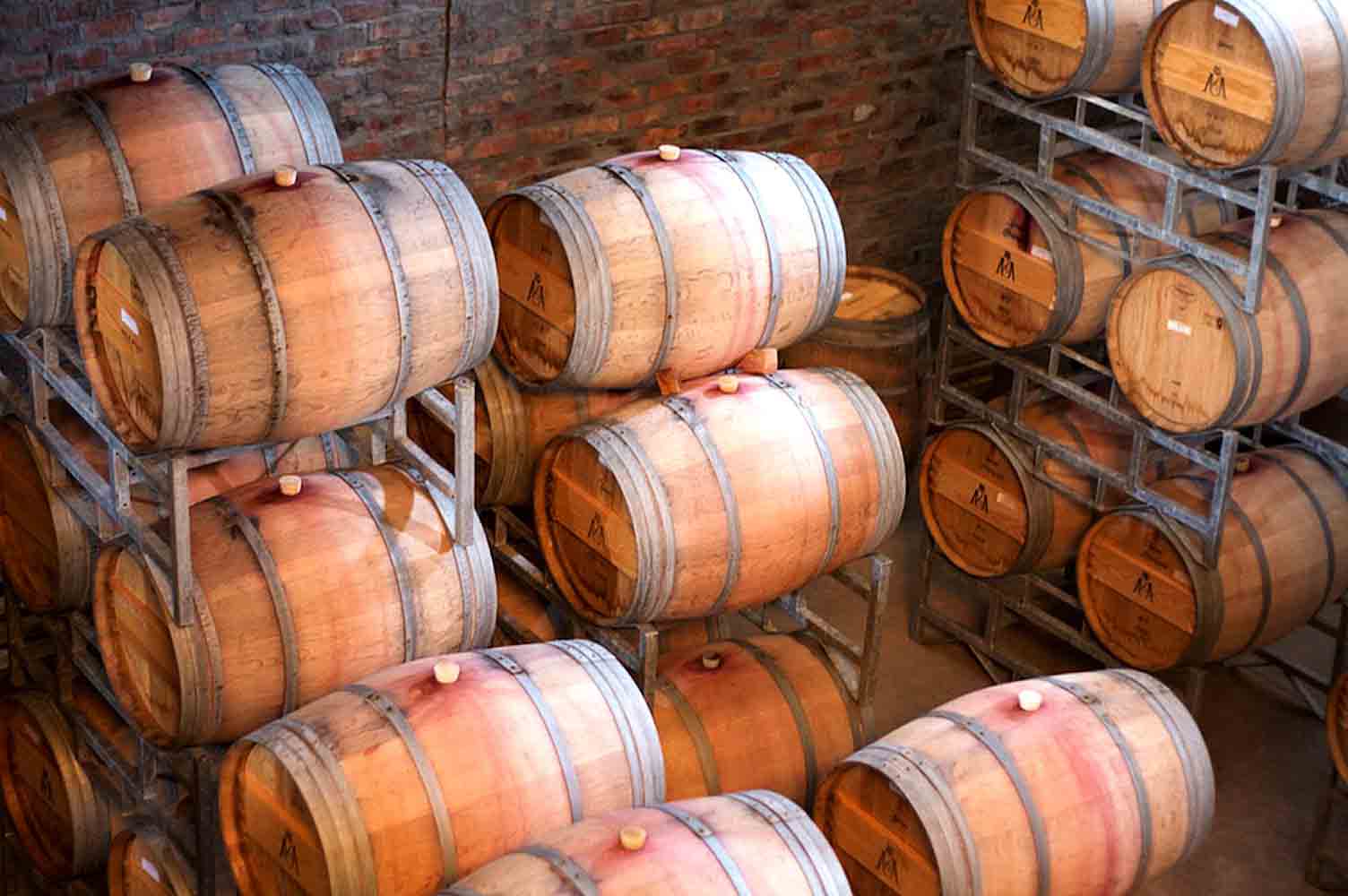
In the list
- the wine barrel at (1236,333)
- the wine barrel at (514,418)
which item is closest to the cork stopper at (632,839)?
the wine barrel at (514,418)

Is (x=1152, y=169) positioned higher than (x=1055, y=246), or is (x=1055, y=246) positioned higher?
(x=1152, y=169)

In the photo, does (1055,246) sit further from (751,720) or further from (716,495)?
(751,720)

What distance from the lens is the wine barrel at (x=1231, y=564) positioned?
692 cm

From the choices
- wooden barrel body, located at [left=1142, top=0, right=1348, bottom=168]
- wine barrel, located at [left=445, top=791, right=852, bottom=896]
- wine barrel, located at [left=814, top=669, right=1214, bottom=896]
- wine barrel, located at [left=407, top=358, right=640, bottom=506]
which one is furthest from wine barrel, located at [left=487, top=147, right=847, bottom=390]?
wine barrel, located at [left=445, top=791, right=852, bottom=896]

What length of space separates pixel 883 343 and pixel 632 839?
395 centimetres

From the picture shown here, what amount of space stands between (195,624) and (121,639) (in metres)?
0.53

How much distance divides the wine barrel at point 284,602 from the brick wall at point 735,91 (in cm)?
247

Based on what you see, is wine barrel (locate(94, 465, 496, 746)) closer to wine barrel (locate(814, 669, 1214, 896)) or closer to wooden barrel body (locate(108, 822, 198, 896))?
wooden barrel body (locate(108, 822, 198, 896))

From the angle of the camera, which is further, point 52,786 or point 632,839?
point 52,786

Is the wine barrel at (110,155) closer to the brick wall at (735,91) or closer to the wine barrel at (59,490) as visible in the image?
the wine barrel at (59,490)

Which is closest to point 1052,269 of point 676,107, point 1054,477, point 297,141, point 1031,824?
point 1054,477

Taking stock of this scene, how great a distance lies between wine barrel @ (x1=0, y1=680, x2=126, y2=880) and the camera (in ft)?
19.7

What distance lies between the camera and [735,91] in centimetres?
819

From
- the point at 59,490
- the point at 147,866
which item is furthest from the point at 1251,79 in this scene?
the point at 147,866
